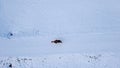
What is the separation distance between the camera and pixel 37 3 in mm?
7711

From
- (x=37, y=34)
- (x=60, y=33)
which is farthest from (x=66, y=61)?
(x=37, y=34)

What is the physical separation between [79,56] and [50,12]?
2172 millimetres

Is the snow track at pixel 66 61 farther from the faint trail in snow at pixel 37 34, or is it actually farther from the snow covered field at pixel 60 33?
Result: the faint trail in snow at pixel 37 34

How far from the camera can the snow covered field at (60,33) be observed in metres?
6.02

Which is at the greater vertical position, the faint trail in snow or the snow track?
the faint trail in snow

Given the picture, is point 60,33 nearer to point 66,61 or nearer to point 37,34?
point 37,34

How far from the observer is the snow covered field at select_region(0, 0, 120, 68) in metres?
6.02

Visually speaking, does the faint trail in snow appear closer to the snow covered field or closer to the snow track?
the snow covered field

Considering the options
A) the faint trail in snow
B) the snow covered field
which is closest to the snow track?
the snow covered field

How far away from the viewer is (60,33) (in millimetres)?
6922

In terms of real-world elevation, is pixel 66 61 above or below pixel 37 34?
below

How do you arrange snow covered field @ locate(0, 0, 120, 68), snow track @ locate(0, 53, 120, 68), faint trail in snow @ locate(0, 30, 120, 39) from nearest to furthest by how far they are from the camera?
snow track @ locate(0, 53, 120, 68) < snow covered field @ locate(0, 0, 120, 68) < faint trail in snow @ locate(0, 30, 120, 39)

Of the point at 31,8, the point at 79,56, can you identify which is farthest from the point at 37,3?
the point at 79,56

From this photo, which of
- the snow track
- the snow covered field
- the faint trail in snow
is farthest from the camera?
the faint trail in snow
